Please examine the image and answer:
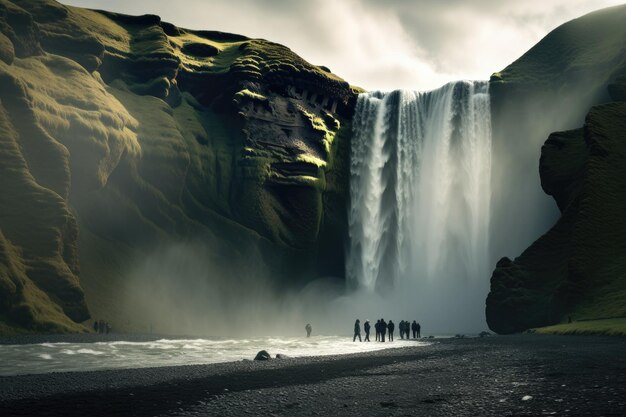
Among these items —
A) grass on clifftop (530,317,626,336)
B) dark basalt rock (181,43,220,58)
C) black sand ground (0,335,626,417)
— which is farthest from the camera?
dark basalt rock (181,43,220,58)

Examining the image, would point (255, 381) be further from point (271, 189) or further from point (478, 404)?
point (271, 189)

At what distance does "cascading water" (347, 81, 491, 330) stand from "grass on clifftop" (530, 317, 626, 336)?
31583 mm

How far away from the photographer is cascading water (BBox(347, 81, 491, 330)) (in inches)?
2756

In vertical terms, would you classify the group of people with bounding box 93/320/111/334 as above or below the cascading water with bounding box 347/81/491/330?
below

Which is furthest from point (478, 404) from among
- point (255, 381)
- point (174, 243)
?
point (174, 243)

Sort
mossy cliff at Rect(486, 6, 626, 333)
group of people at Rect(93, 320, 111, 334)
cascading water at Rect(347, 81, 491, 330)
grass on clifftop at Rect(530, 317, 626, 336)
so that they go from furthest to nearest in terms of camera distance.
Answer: cascading water at Rect(347, 81, 491, 330) → group of people at Rect(93, 320, 111, 334) → mossy cliff at Rect(486, 6, 626, 333) → grass on clifftop at Rect(530, 317, 626, 336)

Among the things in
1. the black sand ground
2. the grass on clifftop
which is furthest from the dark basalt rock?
the black sand ground

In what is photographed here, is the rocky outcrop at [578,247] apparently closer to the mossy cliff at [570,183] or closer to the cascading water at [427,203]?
the mossy cliff at [570,183]

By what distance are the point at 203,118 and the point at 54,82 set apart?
23.9 m

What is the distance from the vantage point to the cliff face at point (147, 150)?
53.9m

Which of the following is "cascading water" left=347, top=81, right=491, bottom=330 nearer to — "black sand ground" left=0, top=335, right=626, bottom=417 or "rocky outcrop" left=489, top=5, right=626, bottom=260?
"rocky outcrop" left=489, top=5, right=626, bottom=260

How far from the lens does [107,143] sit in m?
65.3

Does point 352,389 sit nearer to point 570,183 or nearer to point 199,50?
point 570,183

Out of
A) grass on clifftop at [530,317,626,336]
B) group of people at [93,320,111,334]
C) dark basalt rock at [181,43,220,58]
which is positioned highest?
dark basalt rock at [181,43,220,58]
